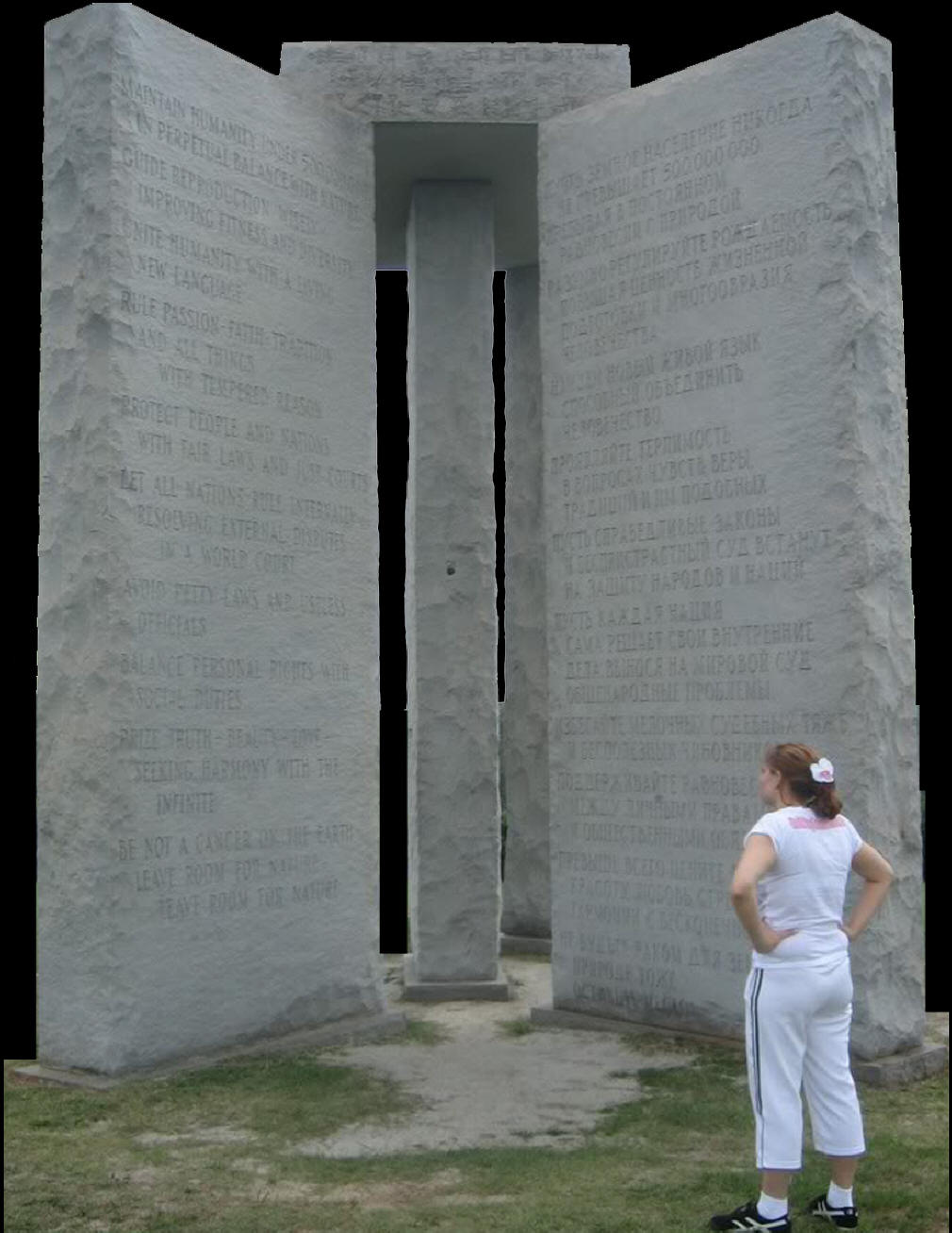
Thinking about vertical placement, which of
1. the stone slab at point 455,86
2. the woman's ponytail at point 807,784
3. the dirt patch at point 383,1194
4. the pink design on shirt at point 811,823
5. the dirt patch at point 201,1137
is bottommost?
the dirt patch at point 201,1137

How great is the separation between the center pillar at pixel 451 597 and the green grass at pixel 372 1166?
2.31 metres

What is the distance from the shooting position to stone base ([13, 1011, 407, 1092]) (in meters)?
6.63

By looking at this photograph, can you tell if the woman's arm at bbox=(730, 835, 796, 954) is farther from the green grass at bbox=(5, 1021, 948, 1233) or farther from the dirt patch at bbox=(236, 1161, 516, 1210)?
the dirt patch at bbox=(236, 1161, 516, 1210)

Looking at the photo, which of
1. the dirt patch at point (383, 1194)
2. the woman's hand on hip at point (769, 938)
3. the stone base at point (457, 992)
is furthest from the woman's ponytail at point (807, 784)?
the stone base at point (457, 992)

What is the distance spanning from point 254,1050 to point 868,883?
355 centimetres

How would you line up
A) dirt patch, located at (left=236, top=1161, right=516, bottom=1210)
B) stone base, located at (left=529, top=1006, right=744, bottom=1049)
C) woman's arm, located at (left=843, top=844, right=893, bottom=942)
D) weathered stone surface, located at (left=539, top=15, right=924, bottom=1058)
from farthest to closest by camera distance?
1. stone base, located at (left=529, top=1006, right=744, bottom=1049)
2. weathered stone surface, located at (left=539, top=15, right=924, bottom=1058)
3. dirt patch, located at (left=236, top=1161, right=516, bottom=1210)
4. woman's arm, located at (left=843, top=844, right=893, bottom=942)

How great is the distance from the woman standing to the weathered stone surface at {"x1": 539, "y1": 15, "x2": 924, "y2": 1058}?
2.22m

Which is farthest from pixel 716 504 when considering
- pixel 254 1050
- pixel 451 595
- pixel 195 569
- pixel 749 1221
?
pixel 749 1221

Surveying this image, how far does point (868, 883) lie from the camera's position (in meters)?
4.82

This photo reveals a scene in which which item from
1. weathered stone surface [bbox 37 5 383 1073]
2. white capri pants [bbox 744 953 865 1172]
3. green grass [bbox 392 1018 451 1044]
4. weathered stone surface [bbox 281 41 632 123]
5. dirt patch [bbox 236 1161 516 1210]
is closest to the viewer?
white capri pants [bbox 744 953 865 1172]

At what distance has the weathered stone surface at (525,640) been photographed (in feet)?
35.0

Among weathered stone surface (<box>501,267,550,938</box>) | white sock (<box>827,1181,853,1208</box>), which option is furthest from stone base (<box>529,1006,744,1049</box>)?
white sock (<box>827,1181,853,1208</box>)

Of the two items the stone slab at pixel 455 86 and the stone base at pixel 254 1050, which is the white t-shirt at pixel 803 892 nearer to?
the stone base at pixel 254 1050

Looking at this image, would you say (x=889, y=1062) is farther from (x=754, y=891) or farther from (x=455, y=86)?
(x=455, y=86)
